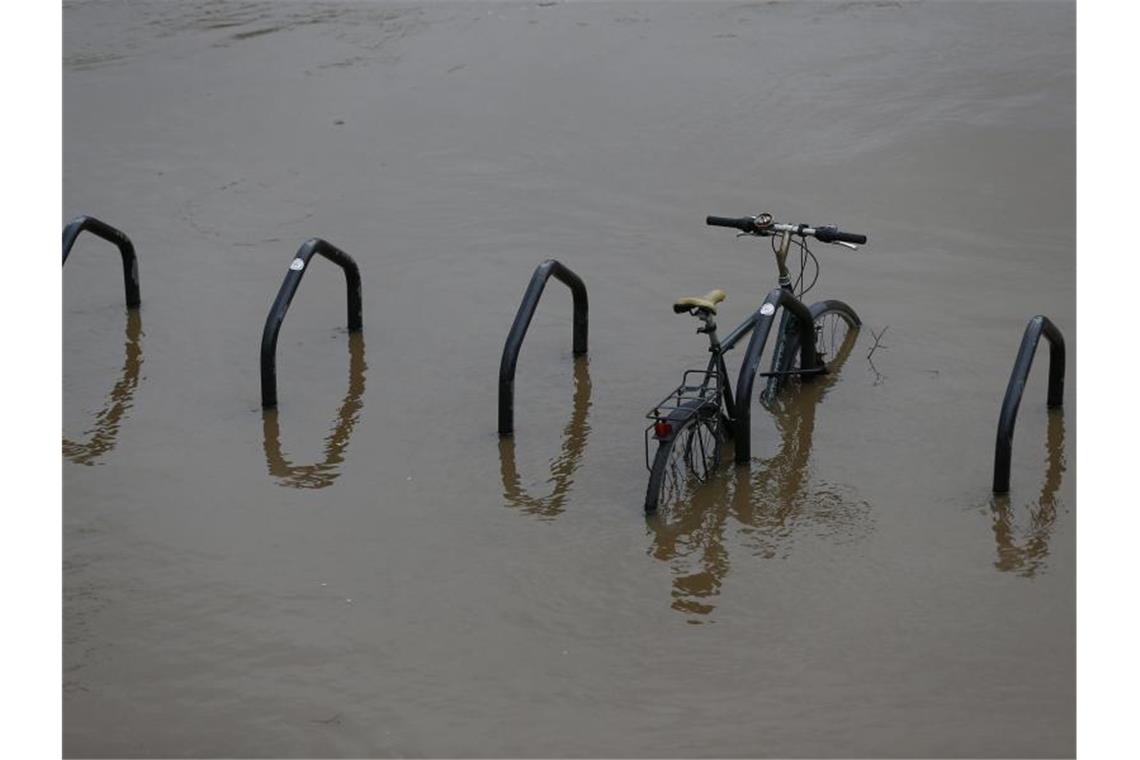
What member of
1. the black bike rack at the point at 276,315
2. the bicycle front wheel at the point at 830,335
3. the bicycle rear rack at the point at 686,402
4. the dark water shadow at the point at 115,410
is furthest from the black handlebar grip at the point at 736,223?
the dark water shadow at the point at 115,410

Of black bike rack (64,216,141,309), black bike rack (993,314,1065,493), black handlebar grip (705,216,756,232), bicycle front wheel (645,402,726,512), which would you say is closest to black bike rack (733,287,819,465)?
bicycle front wheel (645,402,726,512)

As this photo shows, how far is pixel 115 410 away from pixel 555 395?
242cm

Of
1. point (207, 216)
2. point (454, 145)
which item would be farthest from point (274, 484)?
point (454, 145)

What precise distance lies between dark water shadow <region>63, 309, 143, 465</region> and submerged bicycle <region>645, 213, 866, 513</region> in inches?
113

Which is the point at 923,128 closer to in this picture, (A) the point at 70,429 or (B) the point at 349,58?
(B) the point at 349,58

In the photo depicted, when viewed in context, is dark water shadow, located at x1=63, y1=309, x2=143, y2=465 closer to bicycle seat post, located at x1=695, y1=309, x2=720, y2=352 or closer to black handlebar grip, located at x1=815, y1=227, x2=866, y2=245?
bicycle seat post, located at x1=695, y1=309, x2=720, y2=352

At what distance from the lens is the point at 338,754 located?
5145 mm

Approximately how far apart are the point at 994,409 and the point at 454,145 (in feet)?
19.3

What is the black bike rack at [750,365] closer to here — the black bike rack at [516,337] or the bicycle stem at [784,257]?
the bicycle stem at [784,257]

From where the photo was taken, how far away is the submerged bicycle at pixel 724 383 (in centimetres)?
650

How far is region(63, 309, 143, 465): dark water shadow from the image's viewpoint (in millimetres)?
7535

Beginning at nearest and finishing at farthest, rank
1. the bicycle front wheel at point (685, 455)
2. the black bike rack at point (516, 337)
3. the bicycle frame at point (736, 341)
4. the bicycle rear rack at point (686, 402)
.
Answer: the bicycle rear rack at point (686, 402) → the bicycle front wheel at point (685, 455) → the bicycle frame at point (736, 341) → the black bike rack at point (516, 337)

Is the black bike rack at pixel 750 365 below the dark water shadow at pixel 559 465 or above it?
above

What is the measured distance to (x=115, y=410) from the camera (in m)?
8.03
